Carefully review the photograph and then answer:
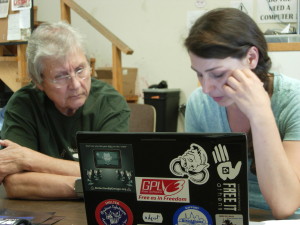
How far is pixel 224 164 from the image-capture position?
62cm

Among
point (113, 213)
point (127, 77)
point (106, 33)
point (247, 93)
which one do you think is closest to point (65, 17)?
point (106, 33)

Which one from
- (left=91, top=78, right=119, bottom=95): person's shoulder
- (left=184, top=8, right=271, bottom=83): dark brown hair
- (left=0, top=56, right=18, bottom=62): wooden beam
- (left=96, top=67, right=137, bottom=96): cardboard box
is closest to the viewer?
(left=184, top=8, right=271, bottom=83): dark brown hair

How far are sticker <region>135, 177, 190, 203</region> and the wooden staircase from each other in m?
2.20

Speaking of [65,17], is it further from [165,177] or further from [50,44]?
[165,177]

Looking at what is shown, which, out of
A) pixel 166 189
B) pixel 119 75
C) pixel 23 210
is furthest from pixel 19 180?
pixel 119 75

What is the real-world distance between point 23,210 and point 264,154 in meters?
0.62

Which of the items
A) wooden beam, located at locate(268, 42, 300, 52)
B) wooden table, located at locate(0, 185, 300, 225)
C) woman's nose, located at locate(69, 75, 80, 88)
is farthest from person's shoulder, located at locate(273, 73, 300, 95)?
wooden beam, located at locate(268, 42, 300, 52)

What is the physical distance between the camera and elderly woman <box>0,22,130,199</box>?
4.33ft

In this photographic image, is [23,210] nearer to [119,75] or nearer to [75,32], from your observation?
[75,32]

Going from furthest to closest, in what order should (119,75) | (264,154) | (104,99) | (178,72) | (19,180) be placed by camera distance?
(178,72)
(119,75)
(104,99)
(19,180)
(264,154)

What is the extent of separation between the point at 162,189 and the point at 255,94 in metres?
0.42

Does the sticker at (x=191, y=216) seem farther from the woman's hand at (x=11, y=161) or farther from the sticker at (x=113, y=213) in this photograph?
the woman's hand at (x=11, y=161)

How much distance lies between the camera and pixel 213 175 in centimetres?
63

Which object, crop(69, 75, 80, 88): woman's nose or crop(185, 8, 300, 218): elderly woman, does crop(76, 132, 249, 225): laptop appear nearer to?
crop(185, 8, 300, 218): elderly woman
